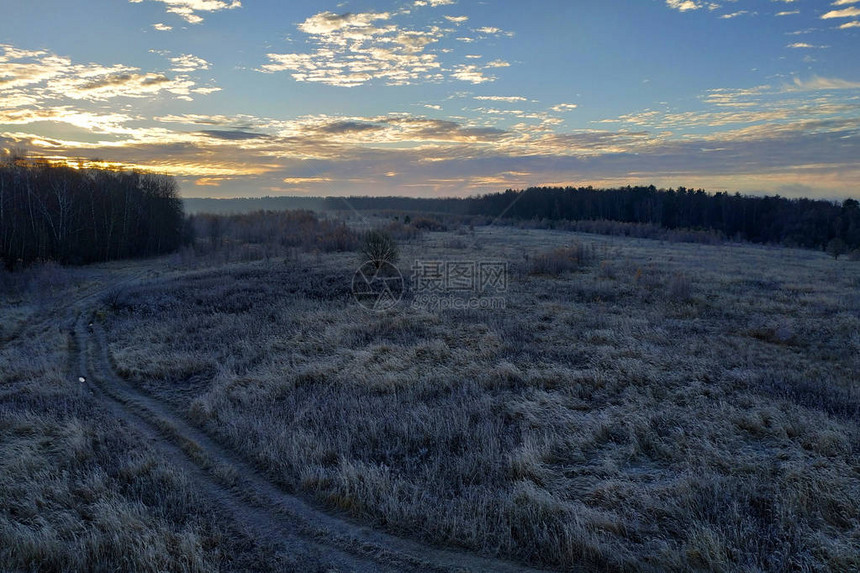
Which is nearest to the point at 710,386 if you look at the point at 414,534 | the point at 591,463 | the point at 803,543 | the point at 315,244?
the point at 591,463

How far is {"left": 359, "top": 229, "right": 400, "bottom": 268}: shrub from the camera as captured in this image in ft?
Result: 86.2

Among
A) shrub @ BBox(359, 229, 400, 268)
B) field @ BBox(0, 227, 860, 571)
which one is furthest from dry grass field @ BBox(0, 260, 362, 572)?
shrub @ BBox(359, 229, 400, 268)

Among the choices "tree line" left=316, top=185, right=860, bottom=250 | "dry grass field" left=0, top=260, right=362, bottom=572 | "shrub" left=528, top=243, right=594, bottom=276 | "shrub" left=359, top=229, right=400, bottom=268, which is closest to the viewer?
"dry grass field" left=0, top=260, right=362, bottom=572

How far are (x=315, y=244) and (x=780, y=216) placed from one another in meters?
67.8

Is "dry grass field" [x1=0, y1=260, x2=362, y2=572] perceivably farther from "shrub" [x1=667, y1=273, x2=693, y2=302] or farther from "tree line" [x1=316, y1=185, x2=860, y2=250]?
"tree line" [x1=316, y1=185, x2=860, y2=250]

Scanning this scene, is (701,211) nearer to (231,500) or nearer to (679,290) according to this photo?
(679,290)

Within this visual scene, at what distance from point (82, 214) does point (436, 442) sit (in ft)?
132

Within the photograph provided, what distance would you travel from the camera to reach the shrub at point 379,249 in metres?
26.3

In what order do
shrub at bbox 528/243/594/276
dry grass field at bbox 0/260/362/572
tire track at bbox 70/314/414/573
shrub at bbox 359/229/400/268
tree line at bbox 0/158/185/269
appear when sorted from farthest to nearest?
1. tree line at bbox 0/158/185/269
2. shrub at bbox 359/229/400/268
3. shrub at bbox 528/243/594/276
4. tire track at bbox 70/314/414/573
5. dry grass field at bbox 0/260/362/572

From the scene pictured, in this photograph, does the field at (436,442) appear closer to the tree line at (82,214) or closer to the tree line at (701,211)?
the tree line at (82,214)

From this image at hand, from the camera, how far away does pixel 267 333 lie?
13914 mm

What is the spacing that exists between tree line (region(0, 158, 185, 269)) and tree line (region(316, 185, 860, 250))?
5000 centimetres

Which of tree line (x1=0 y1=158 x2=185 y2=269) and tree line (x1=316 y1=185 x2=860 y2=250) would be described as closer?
tree line (x1=0 y1=158 x2=185 y2=269)

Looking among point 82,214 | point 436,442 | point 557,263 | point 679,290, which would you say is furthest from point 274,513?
point 82,214
